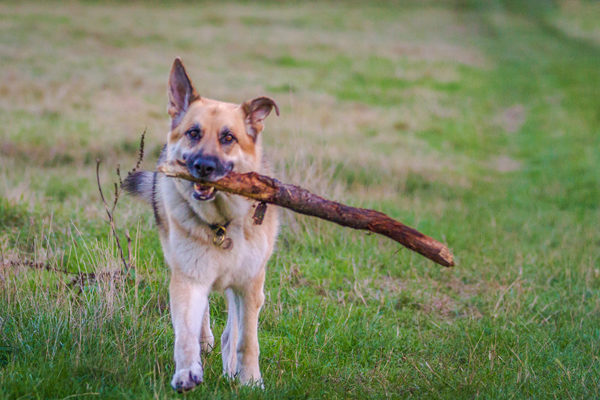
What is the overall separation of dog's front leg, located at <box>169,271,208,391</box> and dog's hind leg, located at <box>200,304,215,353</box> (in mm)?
523

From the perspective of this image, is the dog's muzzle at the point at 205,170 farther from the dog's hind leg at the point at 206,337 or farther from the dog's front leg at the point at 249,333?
the dog's hind leg at the point at 206,337

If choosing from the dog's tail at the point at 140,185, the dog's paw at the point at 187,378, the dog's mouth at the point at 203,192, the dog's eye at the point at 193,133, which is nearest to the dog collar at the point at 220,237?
the dog's mouth at the point at 203,192

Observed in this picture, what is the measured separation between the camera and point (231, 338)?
4379 millimetres

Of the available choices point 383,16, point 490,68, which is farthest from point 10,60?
point 383,16

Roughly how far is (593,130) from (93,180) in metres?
12.4

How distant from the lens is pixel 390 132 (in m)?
14.5

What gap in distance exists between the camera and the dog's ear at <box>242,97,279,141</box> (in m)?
4.46

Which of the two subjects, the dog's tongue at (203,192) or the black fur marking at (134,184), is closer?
the dog's tongue at (203,192)

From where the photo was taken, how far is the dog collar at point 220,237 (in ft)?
13.2

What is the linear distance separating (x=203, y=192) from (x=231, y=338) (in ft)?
3.73

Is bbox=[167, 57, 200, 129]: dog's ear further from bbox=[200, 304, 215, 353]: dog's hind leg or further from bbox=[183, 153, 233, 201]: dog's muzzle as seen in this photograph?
bbox=[200, 304, 215, 353]: dog's hind leg

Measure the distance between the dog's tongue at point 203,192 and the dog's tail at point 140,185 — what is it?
1.25 meters

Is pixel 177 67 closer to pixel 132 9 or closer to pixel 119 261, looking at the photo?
pixel 119 261

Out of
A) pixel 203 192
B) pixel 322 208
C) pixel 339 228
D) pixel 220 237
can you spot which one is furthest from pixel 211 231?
pixel 339 228
